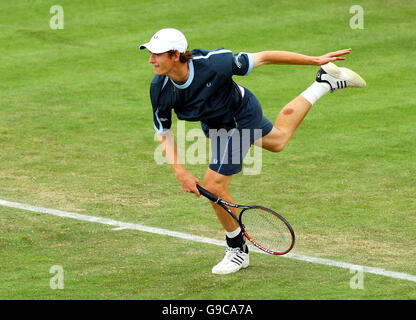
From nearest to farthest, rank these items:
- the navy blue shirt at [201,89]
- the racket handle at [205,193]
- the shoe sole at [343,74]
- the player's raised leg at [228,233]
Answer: the navy blue shirt at [201,89]
the racket handle at [205,193]
the player's raised leg at [228,233]
the shoe sole at [343,74]

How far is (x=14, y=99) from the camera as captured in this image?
15500mm

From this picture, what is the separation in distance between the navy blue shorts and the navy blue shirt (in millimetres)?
261

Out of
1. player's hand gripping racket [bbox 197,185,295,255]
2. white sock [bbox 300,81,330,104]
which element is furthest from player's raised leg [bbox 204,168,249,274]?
white sock [bbox 300,81,330,104]

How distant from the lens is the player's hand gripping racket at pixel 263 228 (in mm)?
8359

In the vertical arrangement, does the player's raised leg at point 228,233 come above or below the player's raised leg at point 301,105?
below

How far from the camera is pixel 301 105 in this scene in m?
9.78

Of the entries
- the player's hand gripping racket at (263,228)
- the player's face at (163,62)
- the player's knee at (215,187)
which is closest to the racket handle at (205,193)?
the player's hand gripping racket at (263,228)

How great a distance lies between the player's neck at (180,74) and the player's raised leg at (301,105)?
4.31 ft

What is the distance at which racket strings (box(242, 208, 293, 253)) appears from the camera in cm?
835

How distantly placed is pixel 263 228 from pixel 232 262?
1.51 feet

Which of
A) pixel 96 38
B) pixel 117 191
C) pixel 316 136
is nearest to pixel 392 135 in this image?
pixel 316 136

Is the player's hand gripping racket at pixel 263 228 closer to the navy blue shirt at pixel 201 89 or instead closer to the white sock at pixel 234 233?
the white sock at pixel 234 233
